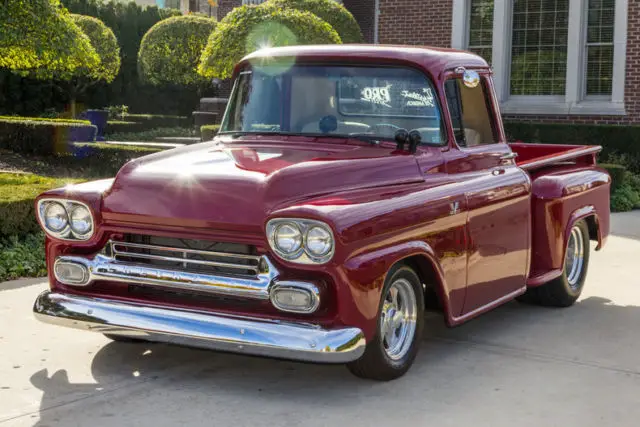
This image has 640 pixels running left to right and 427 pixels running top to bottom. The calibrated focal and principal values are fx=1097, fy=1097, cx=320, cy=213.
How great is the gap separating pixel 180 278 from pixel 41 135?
1377 centimetres

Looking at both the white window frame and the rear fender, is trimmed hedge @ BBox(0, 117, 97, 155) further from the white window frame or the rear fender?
the rear fender

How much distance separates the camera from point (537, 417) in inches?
205

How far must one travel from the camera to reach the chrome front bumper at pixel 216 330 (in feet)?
16.5

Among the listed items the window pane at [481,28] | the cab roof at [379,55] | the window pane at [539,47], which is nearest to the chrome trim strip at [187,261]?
the cab roof at [379,55]

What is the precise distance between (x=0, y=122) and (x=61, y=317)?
14711mm

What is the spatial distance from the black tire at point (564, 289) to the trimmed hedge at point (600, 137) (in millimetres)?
10612

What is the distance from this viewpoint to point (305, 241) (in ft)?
16.7

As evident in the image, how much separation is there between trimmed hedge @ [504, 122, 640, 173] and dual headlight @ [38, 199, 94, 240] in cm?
1399

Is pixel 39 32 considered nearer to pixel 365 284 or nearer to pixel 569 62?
pixel 569 62

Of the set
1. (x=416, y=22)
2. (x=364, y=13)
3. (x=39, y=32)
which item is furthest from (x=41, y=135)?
(x=364, y=13)

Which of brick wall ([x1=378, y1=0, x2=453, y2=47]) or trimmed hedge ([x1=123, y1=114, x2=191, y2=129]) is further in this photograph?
trimmed hedge ([x1=123, y1=114, x2=191, y2=129])

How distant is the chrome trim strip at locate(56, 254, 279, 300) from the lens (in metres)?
5.20

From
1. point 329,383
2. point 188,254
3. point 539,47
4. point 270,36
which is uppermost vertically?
point 270,36

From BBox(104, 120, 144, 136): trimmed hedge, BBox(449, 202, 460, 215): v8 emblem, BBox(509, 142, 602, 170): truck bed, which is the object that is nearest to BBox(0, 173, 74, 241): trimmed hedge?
BBox(509, 142, 602, 170): truck bed
